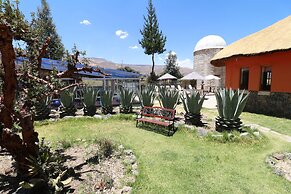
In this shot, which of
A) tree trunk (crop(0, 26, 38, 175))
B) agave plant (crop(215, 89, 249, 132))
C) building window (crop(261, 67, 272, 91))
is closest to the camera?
tree trunk (crop(0, 26, 38, 175))

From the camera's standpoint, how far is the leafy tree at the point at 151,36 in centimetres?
3238

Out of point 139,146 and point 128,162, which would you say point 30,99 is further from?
point 139,146

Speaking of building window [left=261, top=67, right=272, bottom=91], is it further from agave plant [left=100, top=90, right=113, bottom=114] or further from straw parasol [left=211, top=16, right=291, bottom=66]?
agave plant [left=100, top=90, right=113, bottom=114]

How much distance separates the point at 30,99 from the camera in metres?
4.00

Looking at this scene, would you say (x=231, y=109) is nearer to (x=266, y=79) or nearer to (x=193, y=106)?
(x=193, y=106)

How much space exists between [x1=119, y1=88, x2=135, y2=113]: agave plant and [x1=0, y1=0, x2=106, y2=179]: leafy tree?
18.3ft

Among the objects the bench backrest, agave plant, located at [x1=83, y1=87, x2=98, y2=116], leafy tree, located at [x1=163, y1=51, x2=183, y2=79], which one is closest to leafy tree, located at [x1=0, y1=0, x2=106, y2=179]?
the bench backrest

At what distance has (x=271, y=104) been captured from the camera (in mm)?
11344

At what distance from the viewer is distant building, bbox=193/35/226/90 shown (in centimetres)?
2941

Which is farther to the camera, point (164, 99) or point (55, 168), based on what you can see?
point (164, 99)

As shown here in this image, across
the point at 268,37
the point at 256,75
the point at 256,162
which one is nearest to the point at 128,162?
the point at 256,162

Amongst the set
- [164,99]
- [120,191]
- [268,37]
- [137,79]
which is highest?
[268,37]

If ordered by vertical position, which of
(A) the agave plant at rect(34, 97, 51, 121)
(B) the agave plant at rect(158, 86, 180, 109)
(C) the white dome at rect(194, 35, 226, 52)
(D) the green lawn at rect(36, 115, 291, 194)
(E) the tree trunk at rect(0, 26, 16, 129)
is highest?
(C) the white dome at rect(194, 35, 226, 52)

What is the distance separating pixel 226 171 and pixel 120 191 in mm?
2324
